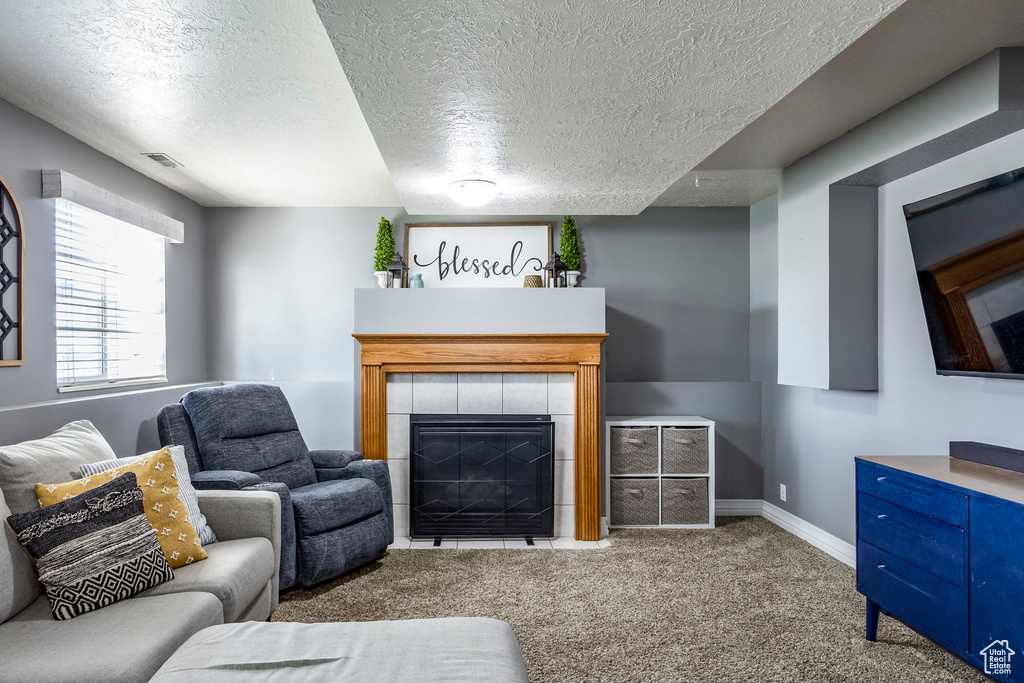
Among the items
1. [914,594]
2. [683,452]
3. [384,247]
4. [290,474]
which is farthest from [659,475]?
[384,247]

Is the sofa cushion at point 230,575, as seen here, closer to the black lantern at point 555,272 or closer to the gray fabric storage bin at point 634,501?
the gray fabric storage bin at point 634,501

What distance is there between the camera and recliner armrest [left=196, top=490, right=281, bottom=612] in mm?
2557

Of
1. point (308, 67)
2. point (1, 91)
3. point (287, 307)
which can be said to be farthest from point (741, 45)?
point (287, 307)

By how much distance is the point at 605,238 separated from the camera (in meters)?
4.69

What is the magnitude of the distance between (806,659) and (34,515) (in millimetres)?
2789

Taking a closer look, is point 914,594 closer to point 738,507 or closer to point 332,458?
point 738,507

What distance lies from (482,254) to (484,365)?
1047 mm

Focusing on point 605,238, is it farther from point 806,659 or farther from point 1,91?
point 1,91

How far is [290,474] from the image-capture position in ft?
11.5

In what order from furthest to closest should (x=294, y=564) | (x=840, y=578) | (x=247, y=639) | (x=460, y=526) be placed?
(x=460, y=526)
(x=840, y=578)
(x=294, y=564)
(x=247, y=639)

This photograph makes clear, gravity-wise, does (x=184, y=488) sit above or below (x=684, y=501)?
above

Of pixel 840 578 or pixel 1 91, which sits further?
pixel 840 578

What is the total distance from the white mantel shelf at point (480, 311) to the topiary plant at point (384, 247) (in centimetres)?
38

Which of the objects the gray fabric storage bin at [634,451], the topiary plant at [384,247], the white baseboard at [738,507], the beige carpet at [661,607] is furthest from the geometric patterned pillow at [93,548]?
the white baseboard at [738,507]
